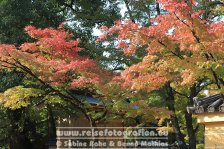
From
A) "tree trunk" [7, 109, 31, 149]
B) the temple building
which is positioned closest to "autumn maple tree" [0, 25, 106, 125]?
the temple building

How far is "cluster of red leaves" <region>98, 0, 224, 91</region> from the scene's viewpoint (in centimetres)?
745

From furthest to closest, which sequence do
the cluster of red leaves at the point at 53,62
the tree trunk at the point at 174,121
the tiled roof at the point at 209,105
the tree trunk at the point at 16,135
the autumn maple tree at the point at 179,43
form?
the tree trunk at the point at 174,121
the tree trunk at the point at 16,135
the cluster of red leaves at the point at 53,62
the tiled roof at the point at 209,105
the autumn maple tree at the point at 179,43

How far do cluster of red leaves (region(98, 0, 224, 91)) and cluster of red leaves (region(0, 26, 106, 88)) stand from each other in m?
2.10

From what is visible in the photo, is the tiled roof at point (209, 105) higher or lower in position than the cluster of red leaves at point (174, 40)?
lower

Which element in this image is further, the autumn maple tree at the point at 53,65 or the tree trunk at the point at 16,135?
the tree trunk at the point at 16,135

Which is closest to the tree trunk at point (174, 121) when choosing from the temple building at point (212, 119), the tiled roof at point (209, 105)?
the tiled roof at point (209, 105)

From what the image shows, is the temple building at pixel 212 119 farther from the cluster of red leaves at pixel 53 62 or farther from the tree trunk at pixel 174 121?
the tree trunk at pixel 174 121

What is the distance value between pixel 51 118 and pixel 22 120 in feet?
5.36

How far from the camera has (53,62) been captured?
10422mm

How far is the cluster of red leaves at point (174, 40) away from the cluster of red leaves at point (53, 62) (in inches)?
82.7

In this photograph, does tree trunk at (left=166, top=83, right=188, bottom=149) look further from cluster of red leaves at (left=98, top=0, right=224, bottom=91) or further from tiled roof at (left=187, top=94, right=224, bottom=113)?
cluster of red leaves at (left=98, top=0, right=224, bottom=91)

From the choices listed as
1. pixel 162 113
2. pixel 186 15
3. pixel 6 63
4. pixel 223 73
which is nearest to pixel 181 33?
pixel 186 15

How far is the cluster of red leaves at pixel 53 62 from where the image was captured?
10.0 m

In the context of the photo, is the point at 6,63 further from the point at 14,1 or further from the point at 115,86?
the point at 14,1
